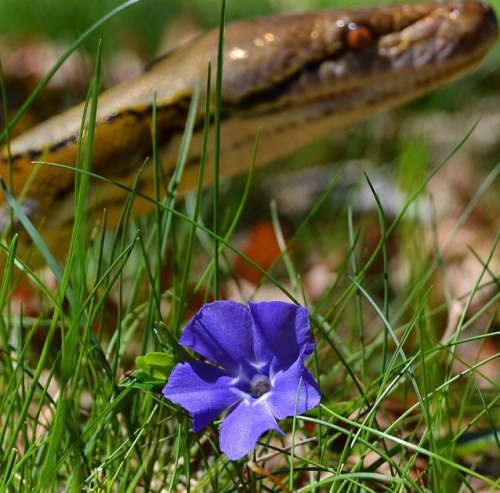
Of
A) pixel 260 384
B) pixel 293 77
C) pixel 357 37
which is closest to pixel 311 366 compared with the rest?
pixel 260 384

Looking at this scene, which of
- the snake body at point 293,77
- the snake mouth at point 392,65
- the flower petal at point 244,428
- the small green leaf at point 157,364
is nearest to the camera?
the flower petal at point 244,428

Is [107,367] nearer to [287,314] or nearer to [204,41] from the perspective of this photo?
[287,314]

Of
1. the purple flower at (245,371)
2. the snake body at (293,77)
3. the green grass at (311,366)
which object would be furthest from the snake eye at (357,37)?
the purple flower at (245,371)

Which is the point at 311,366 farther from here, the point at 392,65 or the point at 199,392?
the point at 392,65

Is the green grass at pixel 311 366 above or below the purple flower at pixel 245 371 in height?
below

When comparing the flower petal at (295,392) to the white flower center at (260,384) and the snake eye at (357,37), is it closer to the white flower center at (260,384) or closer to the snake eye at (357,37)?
the white flower center at (260,384)
